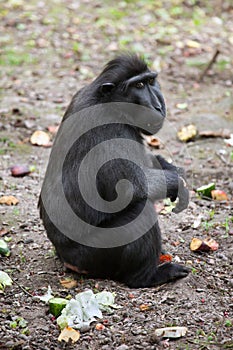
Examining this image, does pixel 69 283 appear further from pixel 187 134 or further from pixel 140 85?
pixel 187 134

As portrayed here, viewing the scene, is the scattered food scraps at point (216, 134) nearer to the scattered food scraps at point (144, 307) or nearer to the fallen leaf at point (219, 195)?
the fallen leaf at point (219, 195)

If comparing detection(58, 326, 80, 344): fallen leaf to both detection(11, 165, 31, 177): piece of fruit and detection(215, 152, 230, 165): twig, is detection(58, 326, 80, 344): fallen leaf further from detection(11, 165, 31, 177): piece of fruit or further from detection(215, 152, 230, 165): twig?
detection(215, 152, 230, 165): twig

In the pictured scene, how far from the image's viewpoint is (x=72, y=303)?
4.79m

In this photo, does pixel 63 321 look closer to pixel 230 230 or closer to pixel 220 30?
pixel 230 230

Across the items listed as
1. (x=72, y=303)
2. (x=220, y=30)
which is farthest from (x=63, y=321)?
(x=220, y=30)

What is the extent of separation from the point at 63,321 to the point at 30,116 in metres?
4.77

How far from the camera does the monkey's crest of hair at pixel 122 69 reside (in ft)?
18.5

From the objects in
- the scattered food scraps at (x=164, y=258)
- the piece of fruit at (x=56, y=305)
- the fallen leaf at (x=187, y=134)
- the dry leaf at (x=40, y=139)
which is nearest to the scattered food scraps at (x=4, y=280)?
the piece of fruit at (x=56, y=305)

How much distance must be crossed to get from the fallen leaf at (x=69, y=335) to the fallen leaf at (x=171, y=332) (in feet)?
1.93

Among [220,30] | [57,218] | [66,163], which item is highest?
[66,163]

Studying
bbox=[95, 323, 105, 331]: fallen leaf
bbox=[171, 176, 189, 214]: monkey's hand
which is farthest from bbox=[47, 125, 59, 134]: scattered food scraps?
bbox=[95, 323, 105, 331]: fallen leaf

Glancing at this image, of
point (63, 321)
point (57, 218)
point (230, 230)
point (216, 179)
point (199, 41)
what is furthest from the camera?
point (199, 41)

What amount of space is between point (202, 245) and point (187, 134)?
3.01 meters

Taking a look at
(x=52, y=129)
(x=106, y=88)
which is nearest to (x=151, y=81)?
(x=106, y=88)
